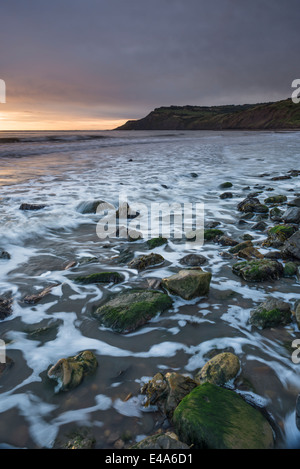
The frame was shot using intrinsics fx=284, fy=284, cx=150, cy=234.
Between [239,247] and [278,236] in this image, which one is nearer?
[239,247]

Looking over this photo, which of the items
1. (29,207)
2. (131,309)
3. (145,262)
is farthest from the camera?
(29,207)

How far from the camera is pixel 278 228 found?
4.61m

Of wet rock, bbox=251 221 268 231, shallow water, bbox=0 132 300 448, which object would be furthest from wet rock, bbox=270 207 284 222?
shallow water, bbox=0 132 300 448

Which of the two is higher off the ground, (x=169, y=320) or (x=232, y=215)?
(x=232, y=215)

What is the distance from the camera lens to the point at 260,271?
338 cm

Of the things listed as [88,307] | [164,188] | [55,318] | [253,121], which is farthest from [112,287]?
[253,121]

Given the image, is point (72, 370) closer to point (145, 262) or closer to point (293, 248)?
point (145, 262)

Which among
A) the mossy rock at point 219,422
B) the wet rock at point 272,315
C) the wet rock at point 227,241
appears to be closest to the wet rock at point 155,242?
the wet rock at point 227,241

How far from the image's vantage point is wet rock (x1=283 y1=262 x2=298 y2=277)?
11.3ft

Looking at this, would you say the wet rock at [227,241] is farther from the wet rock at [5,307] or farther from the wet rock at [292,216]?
the wet rock at [5,307]

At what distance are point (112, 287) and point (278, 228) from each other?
290 cm

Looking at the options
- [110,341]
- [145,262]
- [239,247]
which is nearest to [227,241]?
[239,247]

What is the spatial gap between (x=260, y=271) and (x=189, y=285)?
0.95 metres
